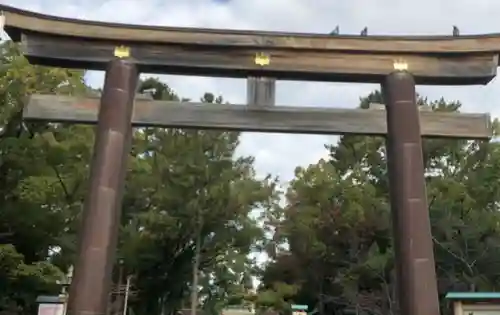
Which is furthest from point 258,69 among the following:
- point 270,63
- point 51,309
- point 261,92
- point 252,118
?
point 51,309

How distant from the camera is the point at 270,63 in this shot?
816cm

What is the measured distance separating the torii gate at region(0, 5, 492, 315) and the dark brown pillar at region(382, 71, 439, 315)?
20 mm

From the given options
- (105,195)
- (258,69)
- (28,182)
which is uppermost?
(28,182)

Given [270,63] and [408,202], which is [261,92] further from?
[408,202]

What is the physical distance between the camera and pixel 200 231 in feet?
86.8

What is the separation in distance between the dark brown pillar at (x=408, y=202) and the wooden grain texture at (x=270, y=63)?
337mm

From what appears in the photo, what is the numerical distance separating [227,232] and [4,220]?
12082mm

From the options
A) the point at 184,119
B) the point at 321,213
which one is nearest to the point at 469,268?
the point at 321,213

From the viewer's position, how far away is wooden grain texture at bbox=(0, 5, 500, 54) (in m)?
8.03

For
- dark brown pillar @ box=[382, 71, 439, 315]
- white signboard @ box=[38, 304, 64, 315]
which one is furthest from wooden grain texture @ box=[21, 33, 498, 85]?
white signboard @ box=[38, 304, 64, 315]

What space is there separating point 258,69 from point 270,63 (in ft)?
0.65

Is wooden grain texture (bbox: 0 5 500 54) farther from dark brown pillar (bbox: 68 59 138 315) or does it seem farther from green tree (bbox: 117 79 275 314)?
green tree (bbox: 117 79 275 314)

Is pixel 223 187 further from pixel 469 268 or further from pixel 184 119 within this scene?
pixel 184 119

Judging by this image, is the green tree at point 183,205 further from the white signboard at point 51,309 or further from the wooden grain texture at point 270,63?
the wooden grain texture at point 270,63
